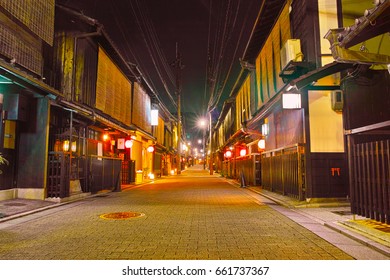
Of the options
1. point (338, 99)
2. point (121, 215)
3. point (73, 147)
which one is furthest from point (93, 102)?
point (338, 99)

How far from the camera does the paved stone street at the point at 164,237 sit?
5.69 metres

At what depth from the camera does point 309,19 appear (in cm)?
1273

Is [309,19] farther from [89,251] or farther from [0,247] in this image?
[0,247]

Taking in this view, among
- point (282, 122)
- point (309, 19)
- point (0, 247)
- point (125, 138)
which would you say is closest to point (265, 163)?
point (282, 122)

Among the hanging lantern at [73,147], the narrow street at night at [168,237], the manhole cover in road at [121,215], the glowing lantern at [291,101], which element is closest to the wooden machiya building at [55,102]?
the hanging lantern at [73,147]

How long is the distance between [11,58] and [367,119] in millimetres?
13867

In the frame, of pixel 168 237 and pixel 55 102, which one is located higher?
pixel 55 102

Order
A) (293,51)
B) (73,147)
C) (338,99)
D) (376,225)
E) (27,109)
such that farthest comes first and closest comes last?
1. (73,147)
2. (293,51)
3. (27,109)
4. (338,99)
5. (376,225)

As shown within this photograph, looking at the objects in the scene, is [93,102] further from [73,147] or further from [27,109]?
[27,109]

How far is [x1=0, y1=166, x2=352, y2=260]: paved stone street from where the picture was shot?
18.7 feet

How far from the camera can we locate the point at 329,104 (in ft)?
42.2

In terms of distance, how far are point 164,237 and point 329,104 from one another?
9.82m

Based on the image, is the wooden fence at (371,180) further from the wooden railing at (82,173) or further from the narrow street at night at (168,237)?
the wooden railing at (82,173)

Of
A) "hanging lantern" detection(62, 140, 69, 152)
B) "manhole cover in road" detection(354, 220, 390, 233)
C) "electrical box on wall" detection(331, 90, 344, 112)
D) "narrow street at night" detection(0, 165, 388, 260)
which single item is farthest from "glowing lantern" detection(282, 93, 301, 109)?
"hanging lantern" detection(62, 140, 69, 152)
